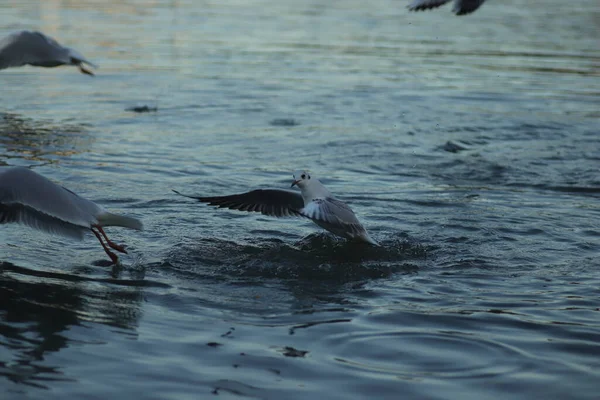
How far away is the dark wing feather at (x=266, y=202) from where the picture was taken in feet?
24.6

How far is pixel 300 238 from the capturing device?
7.46 meters

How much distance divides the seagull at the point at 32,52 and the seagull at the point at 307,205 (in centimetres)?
530

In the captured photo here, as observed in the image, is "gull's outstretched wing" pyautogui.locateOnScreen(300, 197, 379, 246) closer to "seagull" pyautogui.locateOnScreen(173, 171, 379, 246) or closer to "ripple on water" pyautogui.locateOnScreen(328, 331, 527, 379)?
"seagull" pyautogui.locateOnScreen(173, 171, 379, 246)

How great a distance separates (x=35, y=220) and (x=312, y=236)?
2218 mm

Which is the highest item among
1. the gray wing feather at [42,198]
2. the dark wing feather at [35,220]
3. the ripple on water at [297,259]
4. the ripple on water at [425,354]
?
the gray wing feather at [42,198]

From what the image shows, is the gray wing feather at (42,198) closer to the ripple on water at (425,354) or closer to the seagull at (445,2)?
the ripple on water at (425,354)

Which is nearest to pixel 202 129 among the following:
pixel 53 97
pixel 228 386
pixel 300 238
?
pixel 53 97

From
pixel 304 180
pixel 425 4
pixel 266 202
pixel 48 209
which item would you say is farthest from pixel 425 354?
pixel 425 4

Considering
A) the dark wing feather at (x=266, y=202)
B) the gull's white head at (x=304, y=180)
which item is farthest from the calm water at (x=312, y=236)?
the gull's white head at (x=304, y=180)

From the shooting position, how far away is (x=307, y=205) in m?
6.72

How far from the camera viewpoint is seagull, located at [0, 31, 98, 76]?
39.3 feet

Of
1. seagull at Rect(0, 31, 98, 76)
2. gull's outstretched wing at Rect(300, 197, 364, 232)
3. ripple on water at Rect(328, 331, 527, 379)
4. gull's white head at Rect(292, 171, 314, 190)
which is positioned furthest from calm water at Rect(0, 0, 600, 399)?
seagull at Rect(0, 31, 98, 76)

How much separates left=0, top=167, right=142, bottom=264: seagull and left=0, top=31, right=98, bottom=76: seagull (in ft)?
19.1

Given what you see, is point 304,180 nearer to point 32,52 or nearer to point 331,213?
point 331,213
